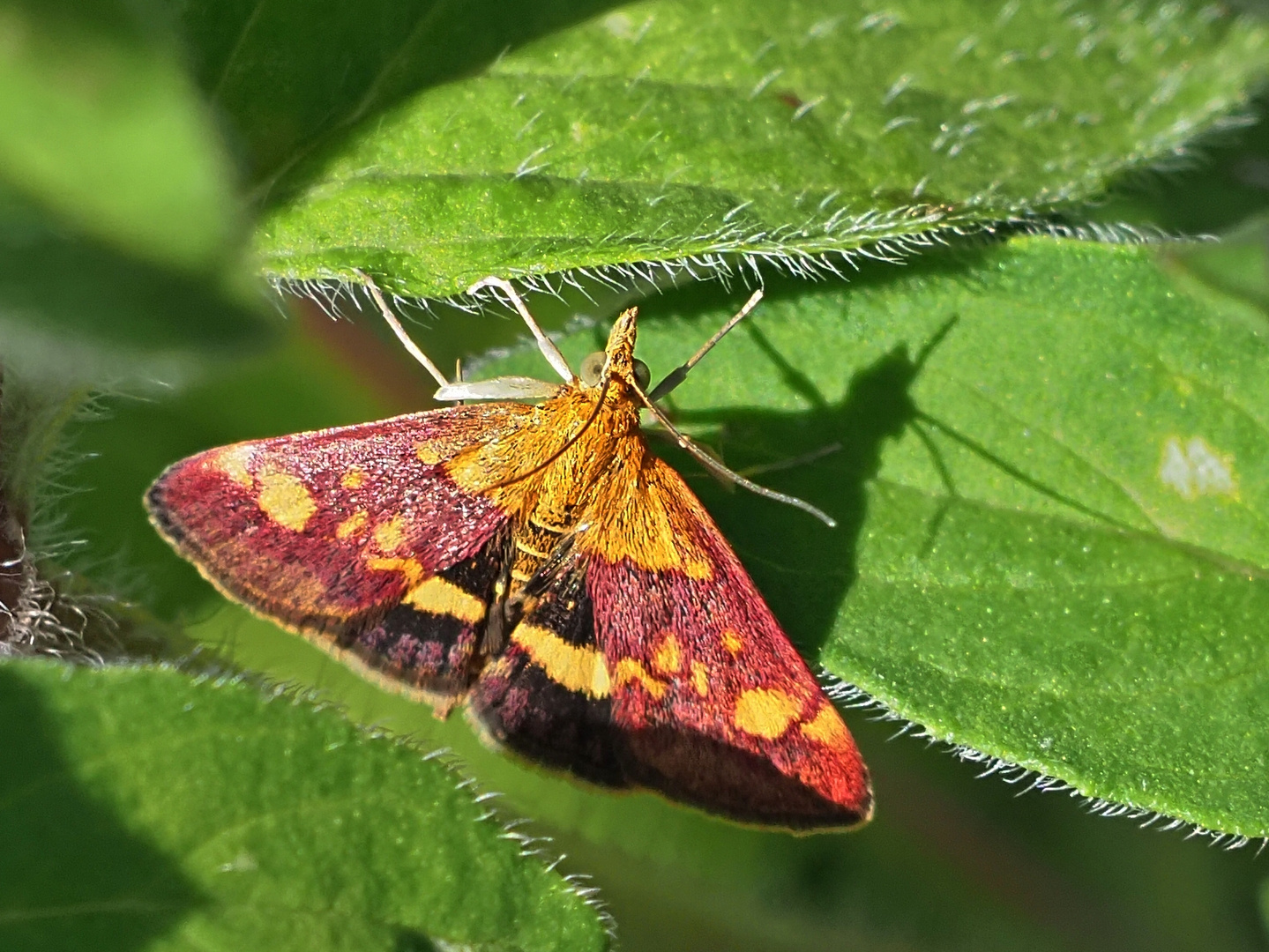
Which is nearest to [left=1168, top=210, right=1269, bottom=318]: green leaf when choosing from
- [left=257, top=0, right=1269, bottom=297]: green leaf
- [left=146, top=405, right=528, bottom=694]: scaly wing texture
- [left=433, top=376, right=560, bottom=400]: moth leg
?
[left=257, top=0, right=1269, bottom=297]: green leaf

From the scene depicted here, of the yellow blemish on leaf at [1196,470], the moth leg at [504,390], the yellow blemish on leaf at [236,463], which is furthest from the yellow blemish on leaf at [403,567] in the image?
the yellow blemish on leaf at [1196,470]

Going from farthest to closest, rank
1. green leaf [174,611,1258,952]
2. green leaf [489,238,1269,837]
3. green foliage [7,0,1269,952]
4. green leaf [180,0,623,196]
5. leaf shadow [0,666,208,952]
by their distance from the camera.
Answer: green leaf [174,611,1258,952] < green leaf [489,238,1269,837] < green leaf [180,0,623,196] < green foliage [7,0,1269,952] < leaf shadow [0,666,208,952]

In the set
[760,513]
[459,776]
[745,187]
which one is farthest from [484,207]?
[459,776]

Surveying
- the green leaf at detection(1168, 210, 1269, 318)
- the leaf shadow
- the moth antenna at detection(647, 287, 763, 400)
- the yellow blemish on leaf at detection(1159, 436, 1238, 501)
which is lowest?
the leaf shadow

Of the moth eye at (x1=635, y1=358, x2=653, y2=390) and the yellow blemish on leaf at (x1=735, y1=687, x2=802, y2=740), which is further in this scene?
the moth eye at (x1=635, y1=358, x2=653, y2=390)

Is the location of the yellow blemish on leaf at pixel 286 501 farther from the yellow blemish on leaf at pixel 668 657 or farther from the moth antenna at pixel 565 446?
the yellow blemish on leaf at pixel 668 657

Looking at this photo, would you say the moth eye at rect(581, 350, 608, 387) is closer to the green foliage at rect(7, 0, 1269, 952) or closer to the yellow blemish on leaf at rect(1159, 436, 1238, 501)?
the green foliage at rect(7, 0, 1269, 952)
